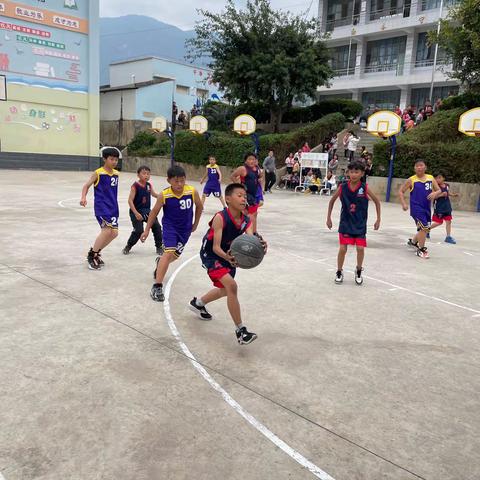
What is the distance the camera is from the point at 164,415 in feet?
10.4

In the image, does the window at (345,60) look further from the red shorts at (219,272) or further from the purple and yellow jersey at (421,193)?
the red shorts at (219,272)

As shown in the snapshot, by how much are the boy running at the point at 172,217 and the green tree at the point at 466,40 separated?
1975cm

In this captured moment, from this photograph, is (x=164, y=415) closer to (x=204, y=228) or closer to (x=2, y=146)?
(x=204, y=228)

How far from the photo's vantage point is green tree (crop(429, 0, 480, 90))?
20672 millimetres

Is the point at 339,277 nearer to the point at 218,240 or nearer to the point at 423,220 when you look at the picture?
the point at 218,240

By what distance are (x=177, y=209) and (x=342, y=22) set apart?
40.7m

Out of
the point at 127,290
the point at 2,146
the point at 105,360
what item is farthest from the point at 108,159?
the point at 2,146

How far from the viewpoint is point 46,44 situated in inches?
1119

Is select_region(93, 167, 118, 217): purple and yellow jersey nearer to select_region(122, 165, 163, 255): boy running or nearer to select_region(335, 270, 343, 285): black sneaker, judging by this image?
select_region(122, 165, 163, 255): boy running

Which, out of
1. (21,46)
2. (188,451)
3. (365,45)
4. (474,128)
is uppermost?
(365,45)

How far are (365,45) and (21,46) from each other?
27.1 m

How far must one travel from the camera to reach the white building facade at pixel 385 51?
35594mm

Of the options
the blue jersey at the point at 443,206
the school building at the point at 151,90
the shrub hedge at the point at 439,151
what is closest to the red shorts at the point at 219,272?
the blue jersey at the point at 443,206

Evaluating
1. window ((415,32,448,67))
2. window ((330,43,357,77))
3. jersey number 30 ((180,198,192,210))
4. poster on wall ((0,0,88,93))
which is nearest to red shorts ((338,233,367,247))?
jersey number 30 ((180,198,192,210))
